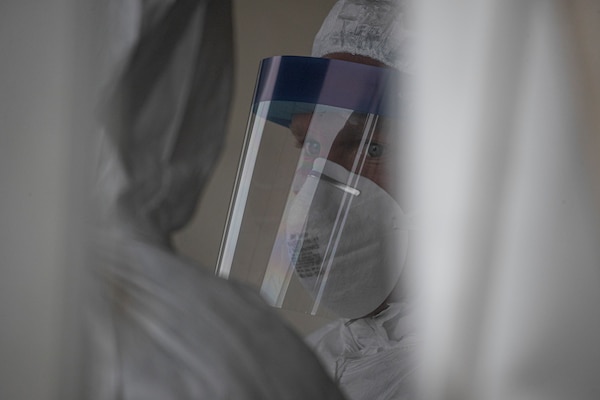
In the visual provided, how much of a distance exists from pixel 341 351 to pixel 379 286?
2.7 inches

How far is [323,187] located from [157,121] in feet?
0.64

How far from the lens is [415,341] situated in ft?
2.24

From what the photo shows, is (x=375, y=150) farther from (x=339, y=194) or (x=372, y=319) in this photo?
(x=372, y=319)

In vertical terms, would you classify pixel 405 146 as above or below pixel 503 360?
above

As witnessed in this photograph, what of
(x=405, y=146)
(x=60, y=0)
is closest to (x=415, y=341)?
(x=405, y=146)

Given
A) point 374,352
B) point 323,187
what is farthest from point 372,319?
point 323,187

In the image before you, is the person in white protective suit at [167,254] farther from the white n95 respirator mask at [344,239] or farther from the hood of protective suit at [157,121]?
the white n95 respirator mask at [344,239]

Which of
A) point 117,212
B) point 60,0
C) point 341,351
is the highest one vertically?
point 60,0

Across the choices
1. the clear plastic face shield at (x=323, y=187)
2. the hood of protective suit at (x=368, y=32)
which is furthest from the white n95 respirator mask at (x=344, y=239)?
the hood of protective suit at (x=368, y=32)

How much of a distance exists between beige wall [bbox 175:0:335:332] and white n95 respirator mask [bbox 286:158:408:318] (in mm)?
59

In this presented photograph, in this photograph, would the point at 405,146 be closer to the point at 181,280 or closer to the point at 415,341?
the point at 415,341

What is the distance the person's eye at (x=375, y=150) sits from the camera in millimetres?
693

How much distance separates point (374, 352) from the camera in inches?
29.5

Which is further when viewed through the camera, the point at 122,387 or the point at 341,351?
the point at 341,351
